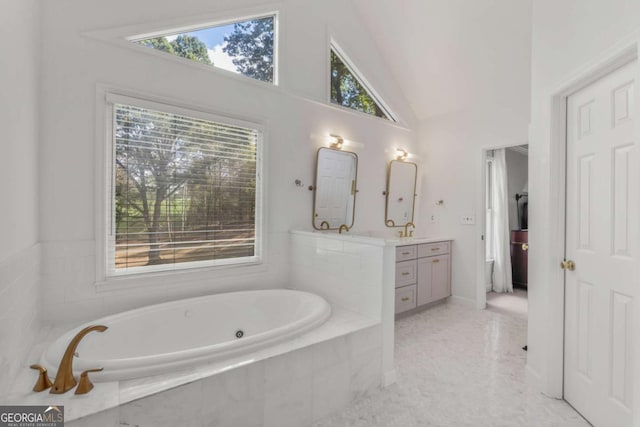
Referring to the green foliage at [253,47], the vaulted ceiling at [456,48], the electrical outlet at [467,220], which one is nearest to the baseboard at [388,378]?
the electrical outlet at [467,220]

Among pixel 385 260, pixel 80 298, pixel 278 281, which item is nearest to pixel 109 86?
pixel 80 298

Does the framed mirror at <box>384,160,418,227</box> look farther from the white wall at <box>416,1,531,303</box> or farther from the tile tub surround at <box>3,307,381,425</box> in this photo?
the tile tub surround at <box>3,307,381,425</box>

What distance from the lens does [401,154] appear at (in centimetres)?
411

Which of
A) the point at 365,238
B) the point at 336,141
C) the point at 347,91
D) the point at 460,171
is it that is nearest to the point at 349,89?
the point at 347,91

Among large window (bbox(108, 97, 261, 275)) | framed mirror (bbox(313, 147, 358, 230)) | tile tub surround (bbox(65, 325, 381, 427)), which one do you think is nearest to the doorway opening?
framed mirror (bbox(313, 147, 358, 230))

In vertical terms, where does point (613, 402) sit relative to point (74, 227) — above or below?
below

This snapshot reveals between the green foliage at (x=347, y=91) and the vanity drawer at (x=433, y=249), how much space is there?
1809mm

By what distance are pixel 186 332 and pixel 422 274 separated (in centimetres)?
259

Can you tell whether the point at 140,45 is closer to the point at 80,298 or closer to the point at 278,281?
the point at 80,298

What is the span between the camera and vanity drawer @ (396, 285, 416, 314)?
329 cm

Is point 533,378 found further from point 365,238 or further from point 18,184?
point 18,184

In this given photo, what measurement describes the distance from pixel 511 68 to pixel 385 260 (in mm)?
2736

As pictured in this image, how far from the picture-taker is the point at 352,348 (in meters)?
1.85

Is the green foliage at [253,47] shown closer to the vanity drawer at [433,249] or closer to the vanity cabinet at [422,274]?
the vanity cabinet at [422,274]
